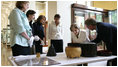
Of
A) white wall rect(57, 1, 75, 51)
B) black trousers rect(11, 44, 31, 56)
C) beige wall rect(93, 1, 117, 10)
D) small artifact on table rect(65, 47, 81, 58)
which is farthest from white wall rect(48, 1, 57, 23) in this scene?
beige wall rect(93, 1, 117, 10)

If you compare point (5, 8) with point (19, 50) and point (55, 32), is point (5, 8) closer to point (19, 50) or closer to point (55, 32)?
point (55, 32)

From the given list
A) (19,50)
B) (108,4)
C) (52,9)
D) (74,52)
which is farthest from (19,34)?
(108,4)

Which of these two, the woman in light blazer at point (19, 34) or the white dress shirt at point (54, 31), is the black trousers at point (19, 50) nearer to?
the woman in light blazer at point (19, 34)

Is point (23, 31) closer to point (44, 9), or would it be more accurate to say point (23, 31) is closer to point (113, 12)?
point (113, 12)

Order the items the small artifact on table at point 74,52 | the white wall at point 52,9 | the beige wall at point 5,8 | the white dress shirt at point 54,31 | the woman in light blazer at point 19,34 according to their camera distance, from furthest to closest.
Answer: the beige wall at point 5,8
the white wall at point 52,9
the white dress shirt at point 54,31
the woman in light blazer at point 19,34
the small artifact on table at point 74,52

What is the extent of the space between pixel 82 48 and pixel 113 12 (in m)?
4.00

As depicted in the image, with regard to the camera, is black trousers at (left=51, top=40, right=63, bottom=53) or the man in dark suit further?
black trousers at (left=51, top=40, right=63, bottom=53)

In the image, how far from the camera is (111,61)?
4.78ft

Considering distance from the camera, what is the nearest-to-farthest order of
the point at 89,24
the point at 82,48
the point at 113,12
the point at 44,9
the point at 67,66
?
the point at 67,66 < the point at 82,48 < the point at 89,24 < the point at 113,12 < the point at 44,9

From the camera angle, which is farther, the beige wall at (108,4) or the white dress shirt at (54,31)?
A: the beige wall at (108,4)

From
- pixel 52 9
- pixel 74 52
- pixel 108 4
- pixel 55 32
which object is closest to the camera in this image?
pixel 74 52

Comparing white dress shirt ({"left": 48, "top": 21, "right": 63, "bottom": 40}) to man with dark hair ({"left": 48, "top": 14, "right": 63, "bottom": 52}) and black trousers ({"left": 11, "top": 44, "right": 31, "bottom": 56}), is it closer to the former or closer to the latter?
man with dark hair ({"left": 48, "top": 14, "right": 63, "bottom": 52})

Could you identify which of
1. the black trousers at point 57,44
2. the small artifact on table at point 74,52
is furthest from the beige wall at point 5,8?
the small artifact on table at point 74,52

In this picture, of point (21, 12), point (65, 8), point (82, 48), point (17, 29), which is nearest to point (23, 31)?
point (17, 29)
